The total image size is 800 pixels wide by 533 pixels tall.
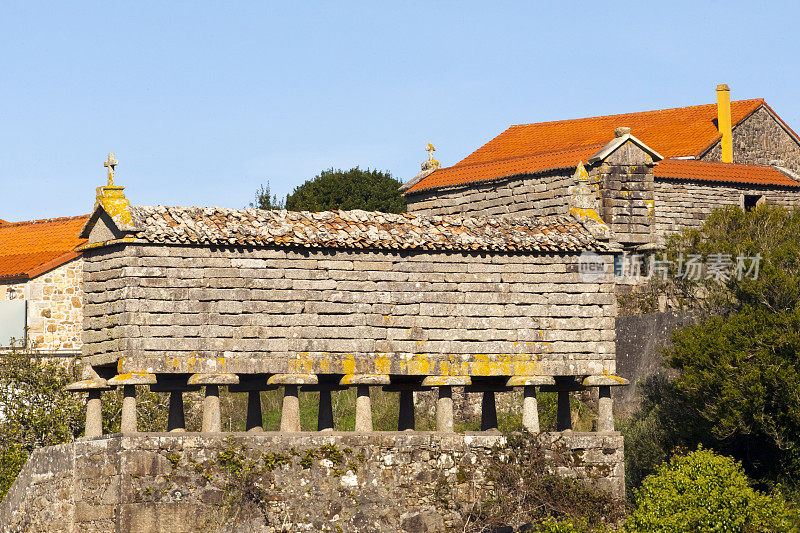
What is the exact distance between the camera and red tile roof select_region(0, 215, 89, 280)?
1479 inches

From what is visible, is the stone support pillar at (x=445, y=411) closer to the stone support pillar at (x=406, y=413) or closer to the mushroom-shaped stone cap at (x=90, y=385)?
the stone support pillar at (x=406, y=413)

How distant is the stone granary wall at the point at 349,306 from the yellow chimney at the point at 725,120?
66.3 feet

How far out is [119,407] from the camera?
95.3ft

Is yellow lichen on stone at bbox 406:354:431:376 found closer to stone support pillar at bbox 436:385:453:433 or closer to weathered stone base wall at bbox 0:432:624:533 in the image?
stone support pillar at bbox 436:385:453:433

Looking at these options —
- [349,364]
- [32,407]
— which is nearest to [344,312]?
[349,364]

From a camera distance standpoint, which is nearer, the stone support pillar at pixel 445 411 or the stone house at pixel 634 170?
the stone support pillar at pixel 445 411

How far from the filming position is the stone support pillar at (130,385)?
20.6m

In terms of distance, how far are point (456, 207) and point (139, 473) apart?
16905 mm

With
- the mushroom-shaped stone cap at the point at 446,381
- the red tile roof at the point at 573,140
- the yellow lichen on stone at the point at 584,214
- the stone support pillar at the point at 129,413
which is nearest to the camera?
the stone support pillar at the point at 129,413

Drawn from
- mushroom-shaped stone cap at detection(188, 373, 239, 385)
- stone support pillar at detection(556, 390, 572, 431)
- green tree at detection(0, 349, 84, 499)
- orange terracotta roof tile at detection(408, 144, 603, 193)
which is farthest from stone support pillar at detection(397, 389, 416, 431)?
orange terracotta roof tile at detection(408, 144, 603, 193)

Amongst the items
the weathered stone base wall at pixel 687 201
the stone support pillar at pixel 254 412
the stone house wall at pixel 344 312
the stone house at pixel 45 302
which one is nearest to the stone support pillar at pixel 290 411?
the stone house wall at pixel 344 312

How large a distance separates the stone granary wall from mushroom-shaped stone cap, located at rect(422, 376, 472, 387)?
5.5 inches

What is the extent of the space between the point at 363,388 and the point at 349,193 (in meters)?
32.2

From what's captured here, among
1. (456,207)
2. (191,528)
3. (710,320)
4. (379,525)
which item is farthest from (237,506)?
(456,207)
